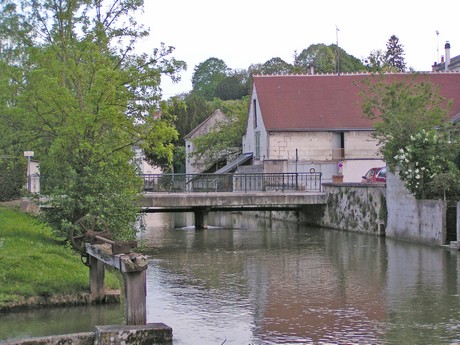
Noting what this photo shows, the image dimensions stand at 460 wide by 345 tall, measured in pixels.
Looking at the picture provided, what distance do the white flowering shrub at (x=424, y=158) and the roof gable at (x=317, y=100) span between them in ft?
59.7

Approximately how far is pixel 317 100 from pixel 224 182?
1407 cm

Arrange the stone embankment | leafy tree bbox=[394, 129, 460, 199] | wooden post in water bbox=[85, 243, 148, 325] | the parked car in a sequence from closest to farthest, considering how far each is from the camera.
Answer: wooden post in water bbox=[85, 243, 148, 325] → the stone embankment → leafy tree bbox=[394, 129, 460, 199] → the parked car

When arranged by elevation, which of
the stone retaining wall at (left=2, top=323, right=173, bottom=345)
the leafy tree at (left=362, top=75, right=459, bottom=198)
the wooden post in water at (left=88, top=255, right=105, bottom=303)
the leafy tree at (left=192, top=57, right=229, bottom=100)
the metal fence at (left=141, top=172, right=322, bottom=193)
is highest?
the leafy tree at (left=192, top=57, right=229, bottom=100)

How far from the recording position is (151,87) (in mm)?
21172

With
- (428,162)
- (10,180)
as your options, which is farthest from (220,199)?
(428,162)

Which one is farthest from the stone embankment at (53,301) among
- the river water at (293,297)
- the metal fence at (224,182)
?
the metal fence at (224,182)

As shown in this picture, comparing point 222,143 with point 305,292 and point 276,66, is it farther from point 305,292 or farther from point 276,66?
point 305,292

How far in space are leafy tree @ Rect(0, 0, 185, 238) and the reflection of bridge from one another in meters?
10.6

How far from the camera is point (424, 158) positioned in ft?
86.2

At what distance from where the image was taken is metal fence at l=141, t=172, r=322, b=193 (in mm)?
34594

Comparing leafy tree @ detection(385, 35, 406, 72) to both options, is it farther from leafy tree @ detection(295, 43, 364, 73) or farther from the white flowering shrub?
the white flowering shrub

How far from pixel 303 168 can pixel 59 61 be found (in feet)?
83.2

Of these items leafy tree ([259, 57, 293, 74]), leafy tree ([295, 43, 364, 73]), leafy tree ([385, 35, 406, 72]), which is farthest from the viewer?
leafy tree ([385, 35, 406, 72])

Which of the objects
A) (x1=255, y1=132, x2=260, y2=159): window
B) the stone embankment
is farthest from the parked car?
the stone embankment
